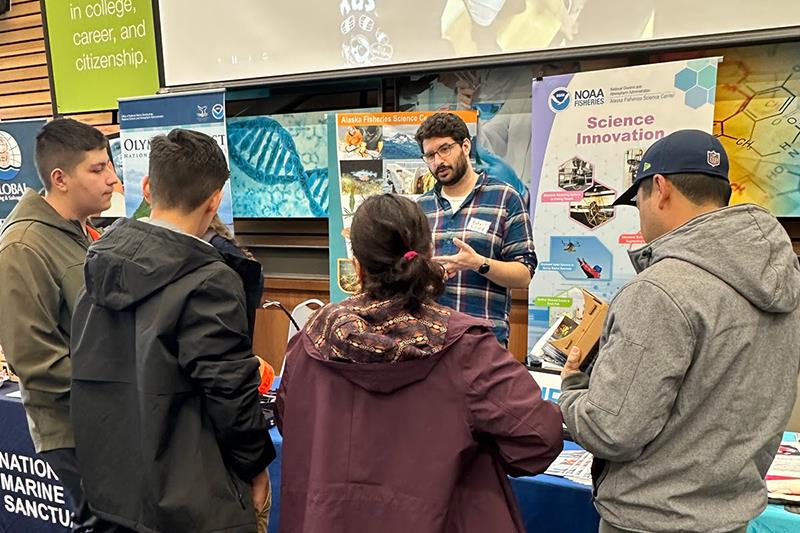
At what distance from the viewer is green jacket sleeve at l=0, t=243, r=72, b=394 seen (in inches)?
65.7

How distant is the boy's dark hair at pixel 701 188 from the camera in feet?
3.89

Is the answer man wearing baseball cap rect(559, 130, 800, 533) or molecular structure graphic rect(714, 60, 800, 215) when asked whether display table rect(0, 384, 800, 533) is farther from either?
molecular structure graphic rect(714, 60, 800, 215)

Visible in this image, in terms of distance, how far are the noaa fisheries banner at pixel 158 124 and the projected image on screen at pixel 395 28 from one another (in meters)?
0.23

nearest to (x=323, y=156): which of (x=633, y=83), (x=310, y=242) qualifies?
(x=310, y=242)

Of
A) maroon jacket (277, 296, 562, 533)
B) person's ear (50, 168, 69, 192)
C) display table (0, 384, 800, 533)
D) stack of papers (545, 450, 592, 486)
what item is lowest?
display table (0, 384, 800, 533)

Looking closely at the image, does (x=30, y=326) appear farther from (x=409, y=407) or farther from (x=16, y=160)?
(x=16, y=160)

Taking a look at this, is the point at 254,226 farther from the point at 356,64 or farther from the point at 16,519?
the point at 16,519

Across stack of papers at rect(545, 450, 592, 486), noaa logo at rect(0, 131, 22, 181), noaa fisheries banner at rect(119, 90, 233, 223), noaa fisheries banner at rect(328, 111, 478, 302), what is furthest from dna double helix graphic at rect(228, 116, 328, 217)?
stack of papers at rect(545, 450, 592, 486)

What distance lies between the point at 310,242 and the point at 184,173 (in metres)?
2.78

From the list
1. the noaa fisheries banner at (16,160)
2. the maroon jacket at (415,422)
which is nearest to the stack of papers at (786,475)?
the maroon jacket at (415,422)

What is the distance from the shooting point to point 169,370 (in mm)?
1250

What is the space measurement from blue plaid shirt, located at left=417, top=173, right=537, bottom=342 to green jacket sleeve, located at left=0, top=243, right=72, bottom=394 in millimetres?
1449

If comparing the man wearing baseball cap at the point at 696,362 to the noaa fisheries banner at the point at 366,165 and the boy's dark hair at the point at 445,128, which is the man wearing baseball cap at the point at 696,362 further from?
the noaa fisheries banner at the point at 366,165

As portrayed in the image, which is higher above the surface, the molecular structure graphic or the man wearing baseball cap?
the molecular structure graphic
